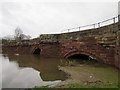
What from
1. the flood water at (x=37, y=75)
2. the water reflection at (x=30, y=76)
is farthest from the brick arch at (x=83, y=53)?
the water reflection at (x=30, y=76)

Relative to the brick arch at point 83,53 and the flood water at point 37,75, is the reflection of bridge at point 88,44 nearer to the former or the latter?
the brick arch at point 83,53

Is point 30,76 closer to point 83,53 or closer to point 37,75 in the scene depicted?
point 37,75

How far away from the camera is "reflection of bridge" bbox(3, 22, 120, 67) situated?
8445 mm

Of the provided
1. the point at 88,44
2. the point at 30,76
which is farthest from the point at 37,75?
the point at 88,44

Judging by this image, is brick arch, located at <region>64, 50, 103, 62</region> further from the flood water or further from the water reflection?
the water reflection

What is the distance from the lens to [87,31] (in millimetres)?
11156

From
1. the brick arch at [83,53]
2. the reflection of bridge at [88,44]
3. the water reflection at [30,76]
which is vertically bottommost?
the water reflection at [30,76]

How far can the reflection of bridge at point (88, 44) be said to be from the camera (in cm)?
845

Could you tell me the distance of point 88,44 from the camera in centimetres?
1061

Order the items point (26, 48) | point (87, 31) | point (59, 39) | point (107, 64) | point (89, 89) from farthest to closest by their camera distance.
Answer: point (26, 48) → point (59, 39) → point (87, 31) → point (107, 64) → point (89, 89)

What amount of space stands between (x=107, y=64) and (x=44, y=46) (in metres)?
8.84

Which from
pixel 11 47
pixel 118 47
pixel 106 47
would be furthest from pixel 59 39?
pixel 11 47

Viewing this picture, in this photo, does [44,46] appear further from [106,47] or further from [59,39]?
[106,47]

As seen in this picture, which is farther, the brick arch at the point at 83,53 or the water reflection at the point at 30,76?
the brick arch at the point at 83,53
